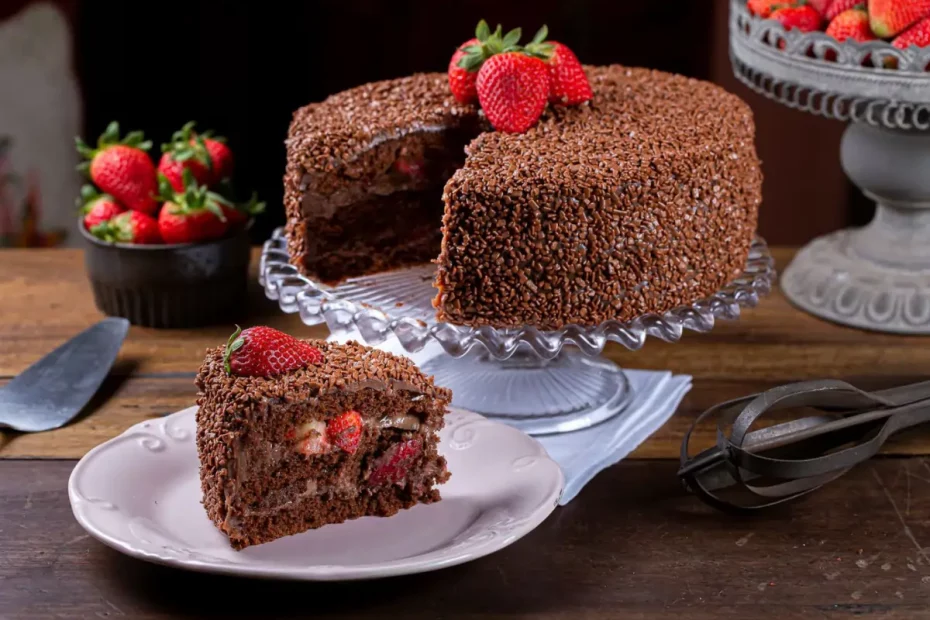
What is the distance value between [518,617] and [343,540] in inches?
13.3

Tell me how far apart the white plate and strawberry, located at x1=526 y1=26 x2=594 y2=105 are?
2.47ft

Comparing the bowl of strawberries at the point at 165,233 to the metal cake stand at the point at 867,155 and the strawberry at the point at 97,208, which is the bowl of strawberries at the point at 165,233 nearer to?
the strawberry at the point at 97,208

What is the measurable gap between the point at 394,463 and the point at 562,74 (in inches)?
37.1

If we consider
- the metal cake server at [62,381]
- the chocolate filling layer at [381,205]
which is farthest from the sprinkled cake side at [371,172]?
the metal cake server at [62,381]

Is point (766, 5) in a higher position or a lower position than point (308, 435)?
higher

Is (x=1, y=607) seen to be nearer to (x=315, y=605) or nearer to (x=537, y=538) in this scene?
(x=315, y=605)

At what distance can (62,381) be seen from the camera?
246 cm

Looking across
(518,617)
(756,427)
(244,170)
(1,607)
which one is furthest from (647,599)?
(244,170)

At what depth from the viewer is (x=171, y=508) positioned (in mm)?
1976

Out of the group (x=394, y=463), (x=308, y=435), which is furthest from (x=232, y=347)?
(x=394, y=463)

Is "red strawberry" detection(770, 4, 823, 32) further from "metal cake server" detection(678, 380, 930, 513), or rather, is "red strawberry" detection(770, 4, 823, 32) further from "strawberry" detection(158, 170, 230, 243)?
"strawberry" detection(158, 170, 230, 243)

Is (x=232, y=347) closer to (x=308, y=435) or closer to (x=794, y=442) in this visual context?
(x=308, y=435)

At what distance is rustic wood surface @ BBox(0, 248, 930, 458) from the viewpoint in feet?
7.66

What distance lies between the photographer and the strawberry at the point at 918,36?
2566 millimetres
